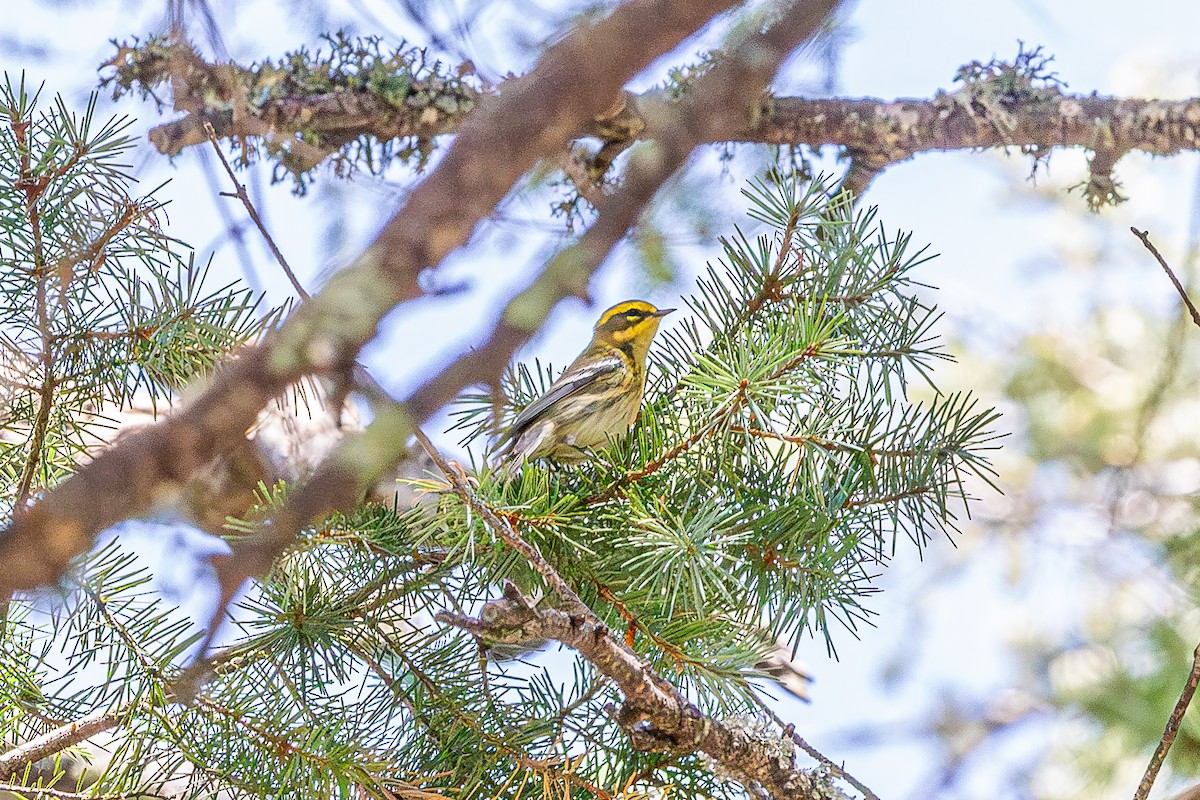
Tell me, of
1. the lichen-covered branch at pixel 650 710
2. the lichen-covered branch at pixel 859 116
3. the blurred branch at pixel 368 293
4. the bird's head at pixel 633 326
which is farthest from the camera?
the lichen-covered branch at pixel 859 116

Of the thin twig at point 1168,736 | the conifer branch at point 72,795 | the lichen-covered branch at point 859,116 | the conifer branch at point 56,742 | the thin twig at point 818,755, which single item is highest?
the lichen-covered branch at point 859,116

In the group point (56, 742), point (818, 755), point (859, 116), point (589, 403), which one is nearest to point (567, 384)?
point (589, 403)

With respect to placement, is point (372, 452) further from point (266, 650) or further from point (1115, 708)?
point (1115, 708)

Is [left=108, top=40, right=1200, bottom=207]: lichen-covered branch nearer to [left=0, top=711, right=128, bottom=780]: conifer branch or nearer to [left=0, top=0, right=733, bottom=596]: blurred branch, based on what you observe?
[left=0, top=0, right=733, bottom=596]: blurred branch

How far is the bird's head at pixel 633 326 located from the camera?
192 centimetres

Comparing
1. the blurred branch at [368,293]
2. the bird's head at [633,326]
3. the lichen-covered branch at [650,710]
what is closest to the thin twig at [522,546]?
the lichen-covered branch at [650,710]

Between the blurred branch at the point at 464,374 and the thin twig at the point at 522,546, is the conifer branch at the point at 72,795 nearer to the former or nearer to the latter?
the blurred branch at the point at 464,374

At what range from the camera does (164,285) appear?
1.25 m

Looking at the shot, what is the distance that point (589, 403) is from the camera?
5.29 feet

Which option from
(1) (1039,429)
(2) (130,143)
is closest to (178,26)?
(2) (130,143)

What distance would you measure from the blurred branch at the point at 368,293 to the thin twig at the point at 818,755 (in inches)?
19.8

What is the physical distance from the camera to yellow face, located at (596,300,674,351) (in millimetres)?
1916

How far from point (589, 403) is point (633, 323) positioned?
366 mm

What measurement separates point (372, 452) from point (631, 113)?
60.8 inches
